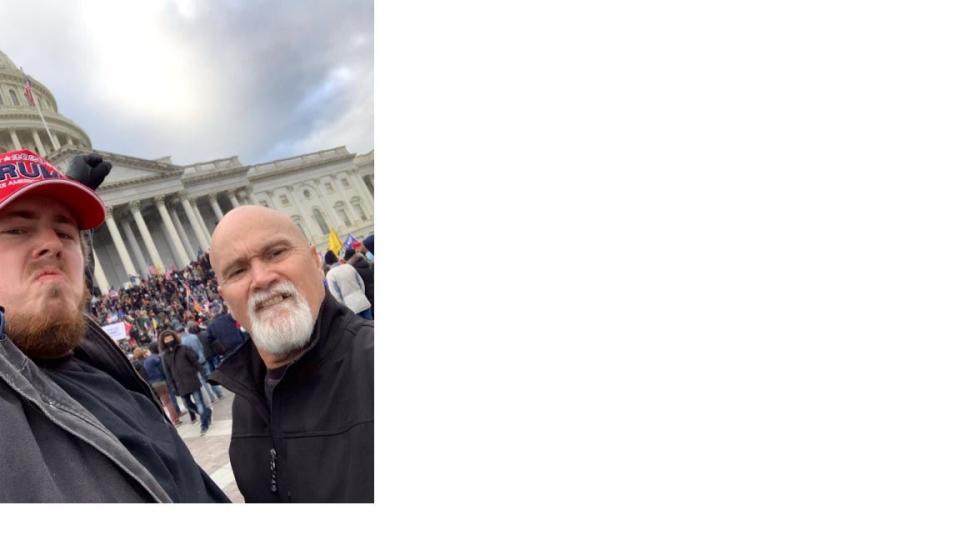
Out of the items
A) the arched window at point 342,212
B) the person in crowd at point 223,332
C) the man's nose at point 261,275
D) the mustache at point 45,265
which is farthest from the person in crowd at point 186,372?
the arched window at point 342,212

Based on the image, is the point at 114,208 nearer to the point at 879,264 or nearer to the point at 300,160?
the point at 300,160

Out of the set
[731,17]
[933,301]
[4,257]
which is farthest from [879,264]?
[4,257]

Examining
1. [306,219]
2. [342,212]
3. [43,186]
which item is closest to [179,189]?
[43,186]

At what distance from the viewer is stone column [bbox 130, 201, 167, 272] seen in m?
1.76

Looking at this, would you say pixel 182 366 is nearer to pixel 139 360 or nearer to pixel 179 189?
pixel 139 360

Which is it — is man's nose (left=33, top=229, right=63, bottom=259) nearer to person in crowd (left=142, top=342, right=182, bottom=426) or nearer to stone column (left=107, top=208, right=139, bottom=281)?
stone column (left=107, top=208, right=139, bottom=281)

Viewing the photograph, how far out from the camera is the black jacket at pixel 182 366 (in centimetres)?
157

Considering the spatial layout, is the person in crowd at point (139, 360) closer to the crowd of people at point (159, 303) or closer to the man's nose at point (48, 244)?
the crowd of people at point (159, 303)

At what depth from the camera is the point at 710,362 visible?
1.34m

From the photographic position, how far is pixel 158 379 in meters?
1.80

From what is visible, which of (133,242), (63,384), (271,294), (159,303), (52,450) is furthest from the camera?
(159,303)

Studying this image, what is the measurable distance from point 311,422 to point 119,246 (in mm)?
1030

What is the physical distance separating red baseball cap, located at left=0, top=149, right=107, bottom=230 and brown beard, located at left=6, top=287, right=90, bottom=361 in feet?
1.05

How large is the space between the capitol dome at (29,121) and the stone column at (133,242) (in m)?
0.31
